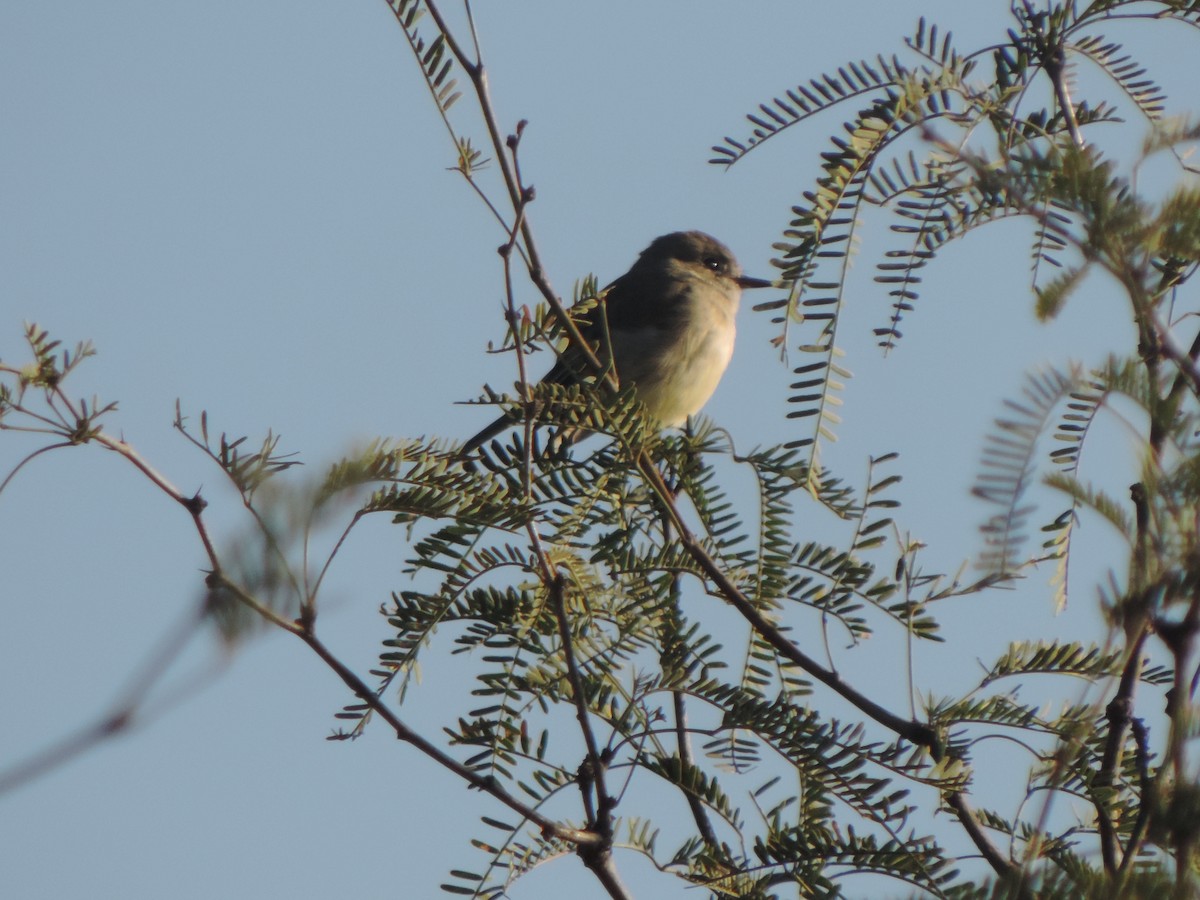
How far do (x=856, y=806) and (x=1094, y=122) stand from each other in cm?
143

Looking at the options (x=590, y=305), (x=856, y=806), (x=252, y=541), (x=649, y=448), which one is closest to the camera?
(x=252, y=541)

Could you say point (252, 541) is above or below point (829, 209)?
below

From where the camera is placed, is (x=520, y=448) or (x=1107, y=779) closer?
(x=1107, y=779)

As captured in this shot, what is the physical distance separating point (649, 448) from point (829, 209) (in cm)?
55

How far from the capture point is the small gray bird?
645 cm

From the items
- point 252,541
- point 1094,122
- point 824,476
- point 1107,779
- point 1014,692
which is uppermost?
point 1094,122

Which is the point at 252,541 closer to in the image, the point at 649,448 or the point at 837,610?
the point at 649,448

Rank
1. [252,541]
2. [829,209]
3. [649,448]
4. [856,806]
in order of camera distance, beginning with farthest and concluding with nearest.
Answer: [649,448] → [829,209] → [856,806] → [252,541]

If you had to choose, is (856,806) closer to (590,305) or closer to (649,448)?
(649,448)

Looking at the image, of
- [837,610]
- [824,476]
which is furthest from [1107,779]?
[824,476]

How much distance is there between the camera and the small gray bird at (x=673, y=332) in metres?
6.45

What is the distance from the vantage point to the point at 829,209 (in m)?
2.40

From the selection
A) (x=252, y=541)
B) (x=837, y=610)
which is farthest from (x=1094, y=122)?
(x=252, y=541)

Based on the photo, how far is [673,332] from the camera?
21.7ft
